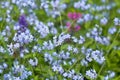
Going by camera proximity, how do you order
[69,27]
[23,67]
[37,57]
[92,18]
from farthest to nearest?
[92,18]
[69,27]
[37,57]
[23,67]

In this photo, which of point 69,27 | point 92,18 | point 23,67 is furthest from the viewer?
point 92,18

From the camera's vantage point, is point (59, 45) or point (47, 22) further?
point (47, 22)

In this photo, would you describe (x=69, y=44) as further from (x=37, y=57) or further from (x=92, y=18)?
(x=92, y=18)

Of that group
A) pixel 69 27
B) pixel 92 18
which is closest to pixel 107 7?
pixel 92 18

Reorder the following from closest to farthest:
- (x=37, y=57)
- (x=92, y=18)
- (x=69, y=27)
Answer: (x=37, y=57) < (x=69, y=27) < (x=92, y=18)

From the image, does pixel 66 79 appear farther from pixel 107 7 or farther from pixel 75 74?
pixel 107 7

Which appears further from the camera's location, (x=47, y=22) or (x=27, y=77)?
(x=47, y=22)

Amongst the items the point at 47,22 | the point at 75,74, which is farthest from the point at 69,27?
the point at 75,74

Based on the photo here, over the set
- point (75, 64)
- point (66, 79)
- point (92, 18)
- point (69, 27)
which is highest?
point (92, 18)

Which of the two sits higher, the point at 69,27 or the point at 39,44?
the point at 69,27
